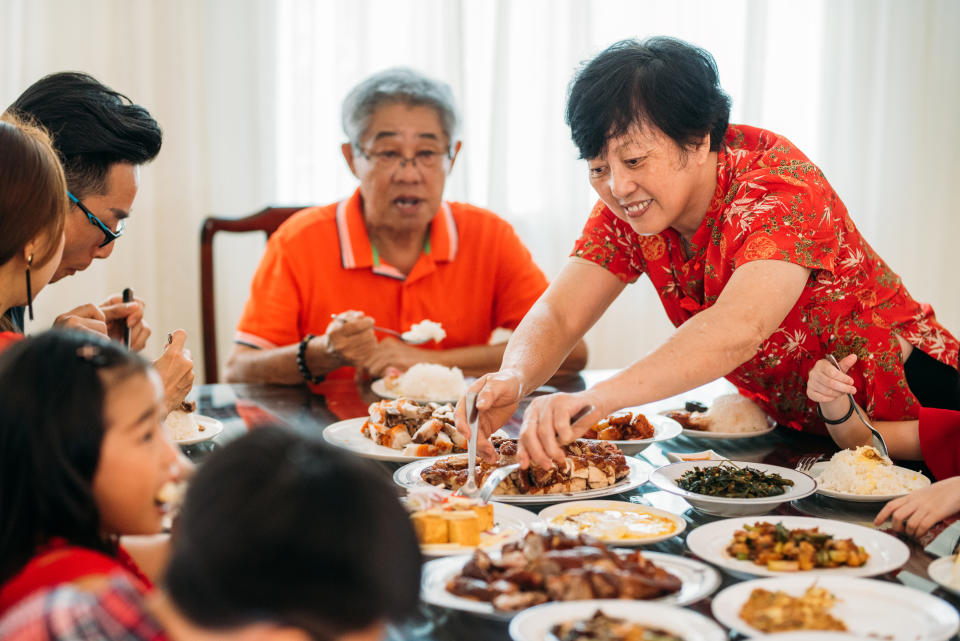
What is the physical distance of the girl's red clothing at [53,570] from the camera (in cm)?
93

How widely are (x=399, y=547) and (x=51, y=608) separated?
310 mm

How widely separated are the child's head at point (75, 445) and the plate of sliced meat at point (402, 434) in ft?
2.75

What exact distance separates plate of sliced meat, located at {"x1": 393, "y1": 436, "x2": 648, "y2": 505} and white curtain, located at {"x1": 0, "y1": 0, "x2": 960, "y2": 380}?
8.55ft

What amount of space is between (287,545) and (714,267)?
1.44m

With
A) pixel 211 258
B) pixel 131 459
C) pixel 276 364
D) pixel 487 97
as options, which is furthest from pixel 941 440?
pixel 487 97

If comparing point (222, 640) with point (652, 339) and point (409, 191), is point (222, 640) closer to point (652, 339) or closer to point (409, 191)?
point (409, 191)

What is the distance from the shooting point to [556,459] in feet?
5.23

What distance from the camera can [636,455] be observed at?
1936 millimetres

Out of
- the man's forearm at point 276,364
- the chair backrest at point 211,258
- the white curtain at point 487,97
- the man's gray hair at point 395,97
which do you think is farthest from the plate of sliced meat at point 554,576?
the white curtain at point 487,97

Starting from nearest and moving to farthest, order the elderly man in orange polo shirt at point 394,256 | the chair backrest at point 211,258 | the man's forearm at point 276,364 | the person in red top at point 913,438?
the person in red top at point 913,438
the man's forearm at point 276,364
the elderly man in orange polo shirt at point 394,256
the chair backrest at point 211,258

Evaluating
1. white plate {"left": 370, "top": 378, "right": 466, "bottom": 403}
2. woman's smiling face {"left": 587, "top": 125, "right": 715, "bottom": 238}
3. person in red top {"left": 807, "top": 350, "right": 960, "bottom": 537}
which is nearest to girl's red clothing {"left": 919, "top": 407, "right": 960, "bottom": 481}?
person in red top {"left": 807, "top": 350, "right": 960, "bottom": 537}

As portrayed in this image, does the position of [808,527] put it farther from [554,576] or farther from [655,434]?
[655,434]

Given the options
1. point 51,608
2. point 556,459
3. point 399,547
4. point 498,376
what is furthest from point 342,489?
point 498,376

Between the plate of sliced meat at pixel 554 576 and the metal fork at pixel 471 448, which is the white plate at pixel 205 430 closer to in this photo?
the metal fork at pixel 471 448
